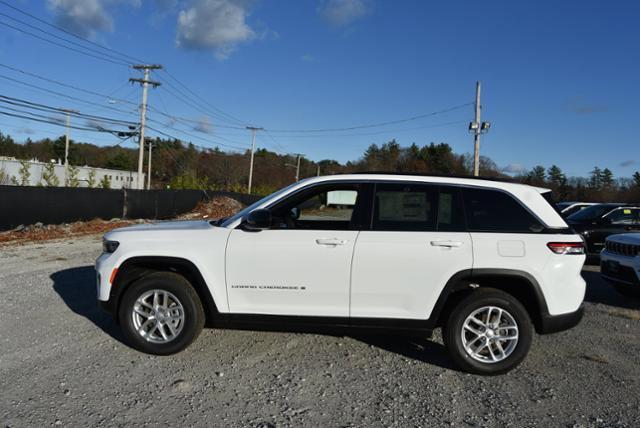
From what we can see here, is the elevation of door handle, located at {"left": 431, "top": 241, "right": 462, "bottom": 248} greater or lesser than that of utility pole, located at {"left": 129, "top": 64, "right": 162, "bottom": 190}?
lesser

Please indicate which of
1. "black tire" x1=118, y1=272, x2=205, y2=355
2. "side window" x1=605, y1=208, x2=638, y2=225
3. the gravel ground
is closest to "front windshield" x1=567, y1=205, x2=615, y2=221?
"side window" x1=605, y1=208, x2=638, y2=225

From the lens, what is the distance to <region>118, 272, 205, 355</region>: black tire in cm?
423

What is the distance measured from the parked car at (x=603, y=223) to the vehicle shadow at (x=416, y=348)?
22.6ft

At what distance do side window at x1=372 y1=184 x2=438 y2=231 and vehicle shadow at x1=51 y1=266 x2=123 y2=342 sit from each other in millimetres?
3016

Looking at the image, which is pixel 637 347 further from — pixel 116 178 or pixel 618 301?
pixel 116 178

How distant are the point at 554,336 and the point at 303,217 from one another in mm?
3193

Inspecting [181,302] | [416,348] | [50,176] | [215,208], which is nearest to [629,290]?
[416,348]

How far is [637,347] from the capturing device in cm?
488

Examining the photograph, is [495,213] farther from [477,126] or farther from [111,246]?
[477,126]

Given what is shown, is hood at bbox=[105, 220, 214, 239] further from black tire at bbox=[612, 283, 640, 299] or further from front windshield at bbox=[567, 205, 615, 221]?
front windshield at bbox=[567, 205, 615, 221]

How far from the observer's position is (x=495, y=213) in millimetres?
4125

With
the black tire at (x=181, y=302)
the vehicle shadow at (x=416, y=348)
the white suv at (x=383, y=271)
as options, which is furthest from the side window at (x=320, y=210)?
the vehicle shadow at (x=416, y=348)

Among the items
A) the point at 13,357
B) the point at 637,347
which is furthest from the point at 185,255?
the point at 637,347

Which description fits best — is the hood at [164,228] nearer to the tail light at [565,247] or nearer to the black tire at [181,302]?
the black tire at [181,302]
